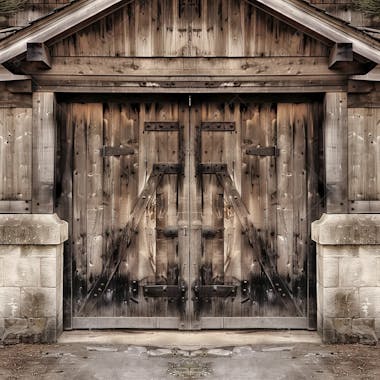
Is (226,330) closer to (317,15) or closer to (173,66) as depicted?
(173,66)

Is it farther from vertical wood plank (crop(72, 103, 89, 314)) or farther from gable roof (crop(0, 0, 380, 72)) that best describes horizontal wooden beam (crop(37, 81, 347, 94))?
gable roof (crop(0, 0, 380, 72))

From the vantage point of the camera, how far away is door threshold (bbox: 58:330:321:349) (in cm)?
620

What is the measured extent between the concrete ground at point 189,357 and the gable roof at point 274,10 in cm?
339

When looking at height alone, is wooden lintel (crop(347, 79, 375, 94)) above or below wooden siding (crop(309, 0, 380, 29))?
below

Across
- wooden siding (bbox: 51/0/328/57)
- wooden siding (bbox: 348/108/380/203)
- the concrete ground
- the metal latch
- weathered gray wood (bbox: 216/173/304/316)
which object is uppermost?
wooden siding (bbox: 51/0/328/57)

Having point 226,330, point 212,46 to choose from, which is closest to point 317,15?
point 212,46

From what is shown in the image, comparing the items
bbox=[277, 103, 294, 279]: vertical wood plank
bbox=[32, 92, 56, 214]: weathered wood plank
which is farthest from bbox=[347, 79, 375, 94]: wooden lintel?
bbox=[32, 92, 56, 214]: weathered wood plank

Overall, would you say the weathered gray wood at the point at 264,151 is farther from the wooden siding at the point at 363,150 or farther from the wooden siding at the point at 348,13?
the wooden siding at the point at 348,13

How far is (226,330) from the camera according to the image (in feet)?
21.6

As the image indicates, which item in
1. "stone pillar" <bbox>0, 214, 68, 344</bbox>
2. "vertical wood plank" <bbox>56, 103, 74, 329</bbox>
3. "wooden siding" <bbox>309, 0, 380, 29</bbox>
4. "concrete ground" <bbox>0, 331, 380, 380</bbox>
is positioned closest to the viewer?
"concrete ground" <bbox>0, 331, 380, 380</bbox>

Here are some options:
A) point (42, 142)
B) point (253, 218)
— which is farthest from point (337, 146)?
point (42, 142)

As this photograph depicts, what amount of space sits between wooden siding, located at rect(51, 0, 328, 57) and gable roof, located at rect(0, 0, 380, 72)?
11.6 inches

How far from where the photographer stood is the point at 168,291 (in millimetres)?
6562

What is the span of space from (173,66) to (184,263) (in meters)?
2.45
